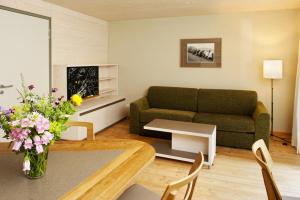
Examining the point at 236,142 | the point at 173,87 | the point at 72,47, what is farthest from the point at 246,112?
the point at 72,47

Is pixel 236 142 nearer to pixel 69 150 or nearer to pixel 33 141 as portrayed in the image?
pixel 69 150

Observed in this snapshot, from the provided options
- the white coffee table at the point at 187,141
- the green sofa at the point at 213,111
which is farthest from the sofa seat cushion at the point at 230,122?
the white coffee table at the point at 187,141

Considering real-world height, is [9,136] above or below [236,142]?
above

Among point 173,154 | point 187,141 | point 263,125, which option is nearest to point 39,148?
point 173,154

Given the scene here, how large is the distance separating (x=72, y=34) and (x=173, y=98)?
2.20 metres

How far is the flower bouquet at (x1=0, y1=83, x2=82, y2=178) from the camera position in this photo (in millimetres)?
1151

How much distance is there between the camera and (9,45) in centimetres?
324

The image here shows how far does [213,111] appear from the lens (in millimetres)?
4516

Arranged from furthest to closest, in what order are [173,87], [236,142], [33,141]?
[173,87] < [236,142] < [33,141]

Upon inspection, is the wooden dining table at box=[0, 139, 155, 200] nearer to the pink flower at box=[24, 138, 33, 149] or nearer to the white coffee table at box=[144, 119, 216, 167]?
the pink flower at box=[24, 138, 33, 149]

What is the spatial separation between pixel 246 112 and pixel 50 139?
3789 millimetres

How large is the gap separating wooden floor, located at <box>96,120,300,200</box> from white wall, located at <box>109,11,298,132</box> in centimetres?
136

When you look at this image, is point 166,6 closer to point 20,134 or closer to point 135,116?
point 135,116

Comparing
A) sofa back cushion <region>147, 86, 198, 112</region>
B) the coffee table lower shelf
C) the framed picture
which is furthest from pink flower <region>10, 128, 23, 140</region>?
the framed picture
